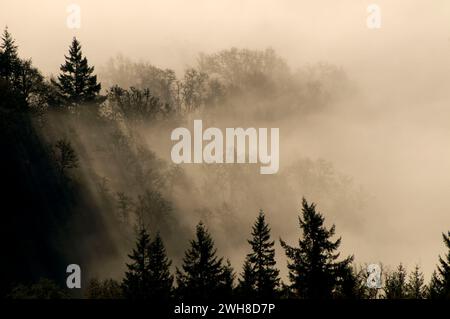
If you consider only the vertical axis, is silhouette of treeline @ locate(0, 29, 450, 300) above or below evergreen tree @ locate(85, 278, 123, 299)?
above

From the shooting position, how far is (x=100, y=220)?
88.6m

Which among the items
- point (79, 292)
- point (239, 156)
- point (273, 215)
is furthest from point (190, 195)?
point (79, 292)

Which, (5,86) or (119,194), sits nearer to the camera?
(5,86)

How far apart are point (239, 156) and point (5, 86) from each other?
82.8 metres

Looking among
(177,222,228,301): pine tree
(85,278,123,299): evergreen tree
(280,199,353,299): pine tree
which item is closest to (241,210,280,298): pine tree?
(177,222,228,301): pine tree

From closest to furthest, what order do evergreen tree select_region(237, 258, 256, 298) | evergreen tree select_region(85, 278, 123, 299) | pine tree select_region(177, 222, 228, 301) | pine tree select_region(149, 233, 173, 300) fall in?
evergreen tree select_region(237, 258, 256, 298)
pine tree select_region(177, 222, 228, 301)
pine tree select_region(149, 233, 173, 300)
evergreen tree select_region(85, 278, 123, 299)

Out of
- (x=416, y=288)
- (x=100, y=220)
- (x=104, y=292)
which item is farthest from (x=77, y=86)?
(x=416, y=288)

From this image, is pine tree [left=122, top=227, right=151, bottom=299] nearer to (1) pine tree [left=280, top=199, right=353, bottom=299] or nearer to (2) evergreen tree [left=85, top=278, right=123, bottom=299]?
(2) evergreen tree [left=85, top=278, right=123, bottom=299]

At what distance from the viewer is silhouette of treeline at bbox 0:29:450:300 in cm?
5075

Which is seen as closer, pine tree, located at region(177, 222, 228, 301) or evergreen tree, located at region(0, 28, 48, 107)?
pine tree, located at region(177, 222, 228, 301)

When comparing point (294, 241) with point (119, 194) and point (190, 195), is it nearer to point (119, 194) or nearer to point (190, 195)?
point (190, 195)

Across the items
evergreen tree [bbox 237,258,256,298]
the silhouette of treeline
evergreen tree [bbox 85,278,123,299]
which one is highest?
the silhouette of treeline
